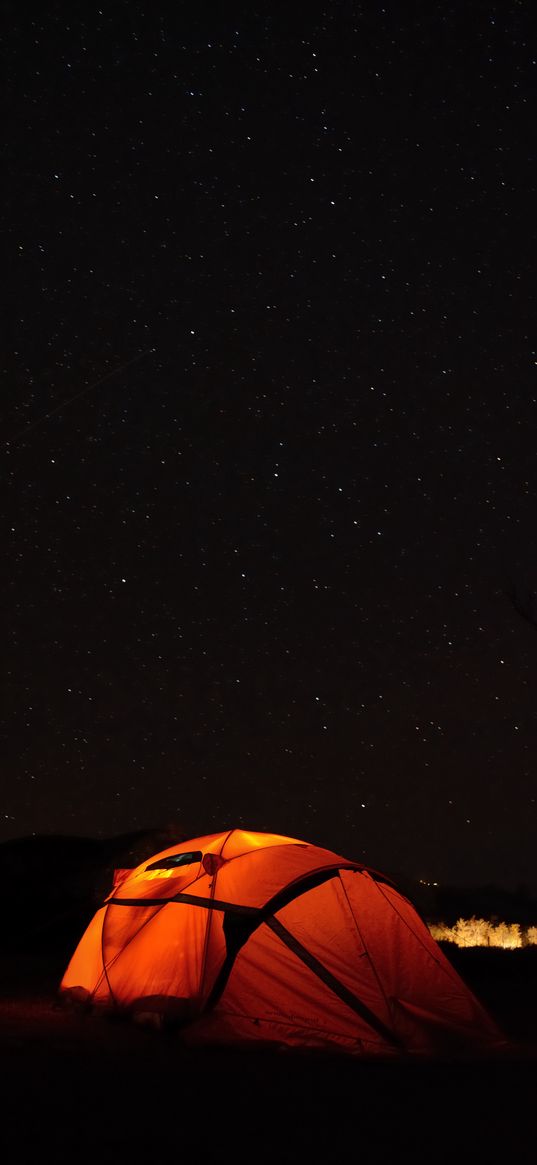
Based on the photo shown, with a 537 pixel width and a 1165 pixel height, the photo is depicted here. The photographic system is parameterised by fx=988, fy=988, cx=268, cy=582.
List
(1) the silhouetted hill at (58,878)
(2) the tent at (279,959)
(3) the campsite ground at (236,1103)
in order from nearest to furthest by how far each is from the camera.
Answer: (3) the campsite ground at (236,1103), (2) the tent at (279,959), (1) the silhouetted hill at (58,878)

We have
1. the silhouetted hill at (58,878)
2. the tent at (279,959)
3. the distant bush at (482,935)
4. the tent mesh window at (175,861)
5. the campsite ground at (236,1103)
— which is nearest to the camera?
the campsite ground at (236,1103)

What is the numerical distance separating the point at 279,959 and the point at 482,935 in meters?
10.8

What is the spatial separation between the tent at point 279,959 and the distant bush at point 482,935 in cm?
882

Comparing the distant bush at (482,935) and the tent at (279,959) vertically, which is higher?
the tent at (279,959)

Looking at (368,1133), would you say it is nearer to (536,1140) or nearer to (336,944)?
(536,1140)

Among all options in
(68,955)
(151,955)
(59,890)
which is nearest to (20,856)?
(59,890)

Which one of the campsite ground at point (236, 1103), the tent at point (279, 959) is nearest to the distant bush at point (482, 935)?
the tent at point (279, 959)

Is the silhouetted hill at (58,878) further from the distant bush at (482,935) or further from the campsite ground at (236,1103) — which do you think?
the campsite ground at (236,1103)

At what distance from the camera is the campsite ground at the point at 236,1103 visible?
4902mm

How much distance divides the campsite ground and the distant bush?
958 cm

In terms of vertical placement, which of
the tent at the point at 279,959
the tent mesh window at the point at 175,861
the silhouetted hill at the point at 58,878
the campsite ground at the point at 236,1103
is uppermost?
the silhouetted hill at the point at 58,878

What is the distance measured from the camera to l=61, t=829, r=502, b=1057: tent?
8328 mm

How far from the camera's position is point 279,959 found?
8.70m

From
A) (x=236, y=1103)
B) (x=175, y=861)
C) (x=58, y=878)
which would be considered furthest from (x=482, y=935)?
(x=236, y=1103)
